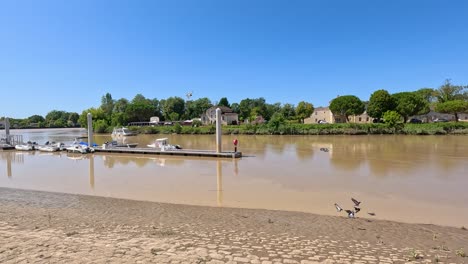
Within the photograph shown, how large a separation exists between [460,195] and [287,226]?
28.9 ft

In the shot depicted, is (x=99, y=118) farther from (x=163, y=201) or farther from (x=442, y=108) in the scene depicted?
(x=442, y=108)

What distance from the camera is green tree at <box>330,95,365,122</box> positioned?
2499 inches

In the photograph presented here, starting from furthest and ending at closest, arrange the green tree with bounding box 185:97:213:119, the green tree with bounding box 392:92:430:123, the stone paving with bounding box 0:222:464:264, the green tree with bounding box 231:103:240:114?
the green tree with bounding box 231:103:240:114 < the green tree with bounding box 185:97:213:119 < the green tree with bounding box 392:92:430:123 < the stone paving with bounding box 0:222:464:264

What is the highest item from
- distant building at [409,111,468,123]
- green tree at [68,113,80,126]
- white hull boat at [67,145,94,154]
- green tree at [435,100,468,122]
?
green tree at [68,113,80,126]

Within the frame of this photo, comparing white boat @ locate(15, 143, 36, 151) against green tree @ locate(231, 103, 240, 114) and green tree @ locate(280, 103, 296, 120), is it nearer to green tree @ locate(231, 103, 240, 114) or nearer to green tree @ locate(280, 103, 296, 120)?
green tree @ locate(280, 103, 296, 120)

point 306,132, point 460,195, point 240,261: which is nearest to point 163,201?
point 240,261

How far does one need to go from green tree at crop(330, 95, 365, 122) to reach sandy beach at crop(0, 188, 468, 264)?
60.2m

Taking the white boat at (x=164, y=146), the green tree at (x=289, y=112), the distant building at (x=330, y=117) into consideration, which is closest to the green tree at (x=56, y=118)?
the green tree at (x=289, y=112)

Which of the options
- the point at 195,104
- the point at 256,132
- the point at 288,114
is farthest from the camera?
the point at 195,104

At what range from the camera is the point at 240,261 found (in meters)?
4.82

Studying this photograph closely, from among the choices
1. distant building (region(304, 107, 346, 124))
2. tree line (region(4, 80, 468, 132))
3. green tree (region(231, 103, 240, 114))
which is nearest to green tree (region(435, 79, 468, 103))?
tree line (region(4, 80, 468, 132))

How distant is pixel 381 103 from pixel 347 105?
7639 mm

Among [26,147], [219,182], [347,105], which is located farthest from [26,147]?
[347,105]

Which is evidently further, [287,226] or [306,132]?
[306,132]
